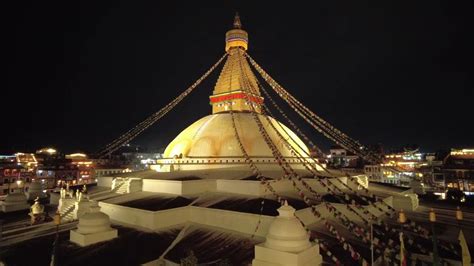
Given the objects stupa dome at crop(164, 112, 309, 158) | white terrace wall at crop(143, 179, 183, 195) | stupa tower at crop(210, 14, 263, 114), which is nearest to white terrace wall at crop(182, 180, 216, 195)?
white terrace wall at crop(143, 179, 183, 195)

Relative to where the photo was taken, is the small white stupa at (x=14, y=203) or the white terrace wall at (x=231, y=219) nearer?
the white terrace wall at (x=231, y=219)

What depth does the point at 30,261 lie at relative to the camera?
7438 mm

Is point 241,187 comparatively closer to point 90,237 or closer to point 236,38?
point 90,237

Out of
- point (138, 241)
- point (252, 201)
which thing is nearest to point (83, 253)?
point (138, 241)

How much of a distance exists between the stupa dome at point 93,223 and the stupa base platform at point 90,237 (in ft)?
0.44

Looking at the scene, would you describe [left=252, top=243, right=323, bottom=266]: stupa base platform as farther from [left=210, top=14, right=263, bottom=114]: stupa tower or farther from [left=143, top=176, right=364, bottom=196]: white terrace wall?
[left=210, top=14, right=263, bottom=114]: stupa tower

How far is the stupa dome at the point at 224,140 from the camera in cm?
1412

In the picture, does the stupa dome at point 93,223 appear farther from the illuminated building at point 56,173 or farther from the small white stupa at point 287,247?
the illuminated building at point 56,173

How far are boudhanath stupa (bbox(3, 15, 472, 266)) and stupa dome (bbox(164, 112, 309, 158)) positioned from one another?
0.06 metres

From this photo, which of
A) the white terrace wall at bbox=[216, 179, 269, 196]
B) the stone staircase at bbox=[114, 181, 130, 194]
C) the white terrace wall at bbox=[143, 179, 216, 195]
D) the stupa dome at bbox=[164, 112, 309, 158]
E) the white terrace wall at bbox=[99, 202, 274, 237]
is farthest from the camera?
the stupa dome at bbox=[164, 112, 309, 158]

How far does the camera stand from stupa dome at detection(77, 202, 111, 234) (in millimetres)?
8686

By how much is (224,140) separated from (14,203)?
11.1 metres

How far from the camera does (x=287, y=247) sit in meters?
6.36

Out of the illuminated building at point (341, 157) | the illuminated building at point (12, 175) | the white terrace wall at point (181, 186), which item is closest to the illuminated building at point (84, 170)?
the illuminated building at point (12, 175)
